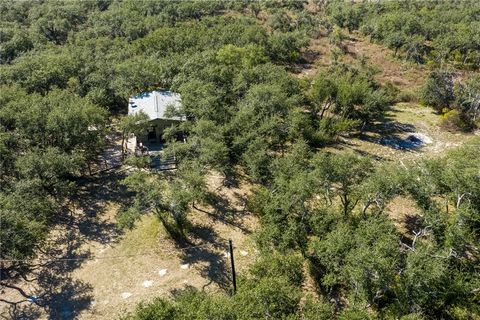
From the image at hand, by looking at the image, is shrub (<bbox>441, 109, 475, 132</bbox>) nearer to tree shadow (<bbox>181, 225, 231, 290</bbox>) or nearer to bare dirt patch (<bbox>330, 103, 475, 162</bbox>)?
bare dirt patch (<bbox>330, 103, 475, 162</bbox>)

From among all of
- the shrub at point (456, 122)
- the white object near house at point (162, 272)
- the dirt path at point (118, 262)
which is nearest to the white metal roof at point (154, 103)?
the dirt path at point (118, 262)

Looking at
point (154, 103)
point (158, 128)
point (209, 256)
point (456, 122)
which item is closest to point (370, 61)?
point (456, 122)

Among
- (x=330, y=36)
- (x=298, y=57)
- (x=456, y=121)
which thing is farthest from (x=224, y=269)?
(x=330, y=36)

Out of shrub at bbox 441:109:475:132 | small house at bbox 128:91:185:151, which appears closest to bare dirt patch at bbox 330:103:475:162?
shrub at bbox 441:109:475:132

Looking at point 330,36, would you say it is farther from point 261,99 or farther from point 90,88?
point 90,88

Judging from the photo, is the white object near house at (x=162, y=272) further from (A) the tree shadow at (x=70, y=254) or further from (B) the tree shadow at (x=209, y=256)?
(A) the tree shadow at (x=70, y=254)

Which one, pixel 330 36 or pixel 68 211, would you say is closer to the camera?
pixel 68 211
